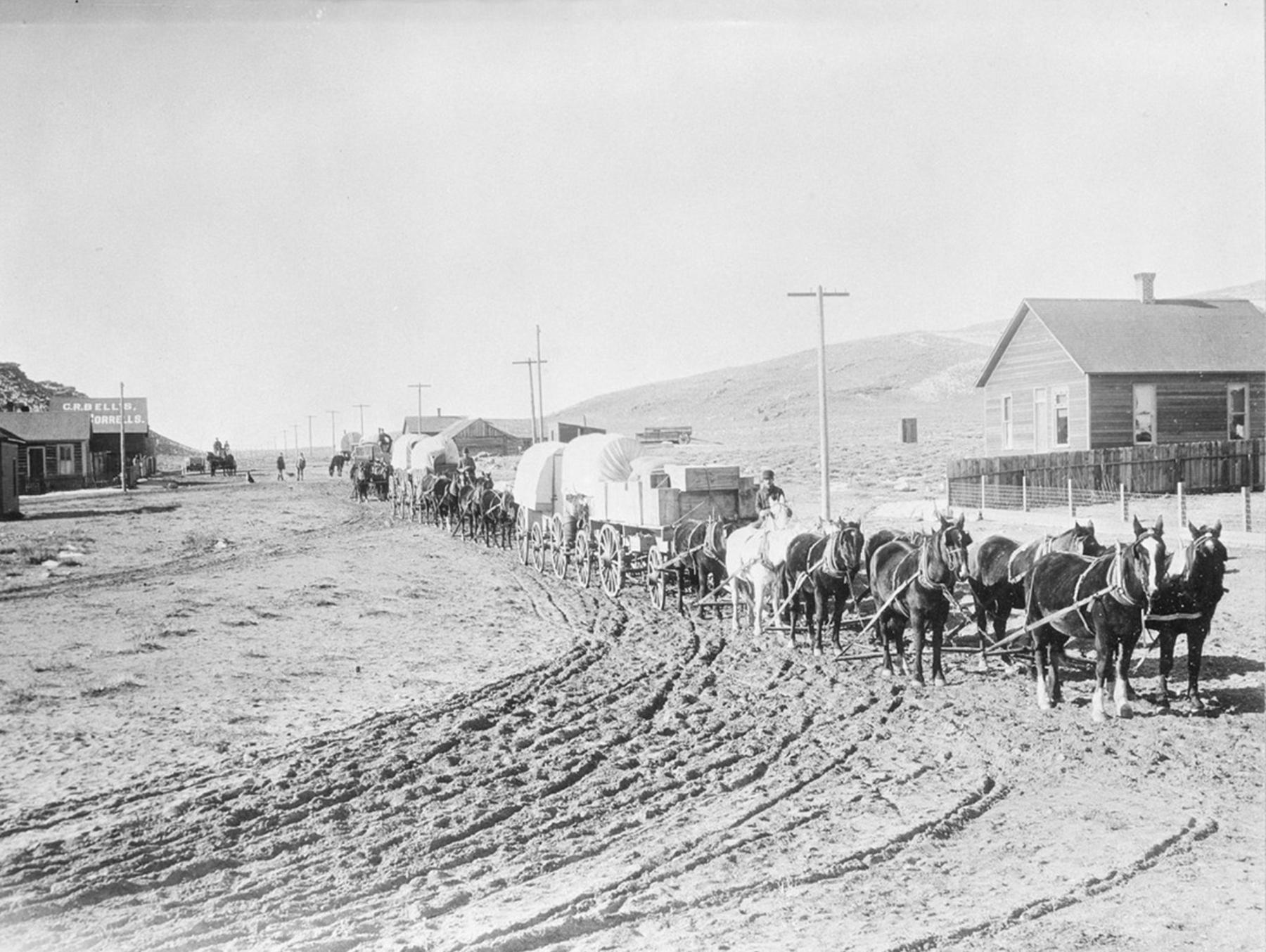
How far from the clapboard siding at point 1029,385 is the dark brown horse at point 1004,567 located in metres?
16.3

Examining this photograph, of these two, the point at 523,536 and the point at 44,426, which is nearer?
the point at 523,536

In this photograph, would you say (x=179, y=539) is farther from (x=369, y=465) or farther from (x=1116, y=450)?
(x=1116, y=450)

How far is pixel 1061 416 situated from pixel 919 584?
62.2ft

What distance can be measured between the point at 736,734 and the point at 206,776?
4.28 m

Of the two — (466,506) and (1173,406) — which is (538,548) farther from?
(1173,406)

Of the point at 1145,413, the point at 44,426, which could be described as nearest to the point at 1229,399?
the point at 1145,413

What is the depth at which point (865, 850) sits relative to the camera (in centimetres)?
618

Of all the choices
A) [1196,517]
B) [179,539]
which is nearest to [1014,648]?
[1196,517]

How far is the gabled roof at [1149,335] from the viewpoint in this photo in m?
26.0

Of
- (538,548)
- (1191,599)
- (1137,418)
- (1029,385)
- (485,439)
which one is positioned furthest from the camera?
(485,439)

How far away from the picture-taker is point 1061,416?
88.6 feet

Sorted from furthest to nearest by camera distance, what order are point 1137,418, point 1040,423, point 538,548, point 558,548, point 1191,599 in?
point 1040,423, point 1137,418, point 538,548, point 558,548, point 1191,599

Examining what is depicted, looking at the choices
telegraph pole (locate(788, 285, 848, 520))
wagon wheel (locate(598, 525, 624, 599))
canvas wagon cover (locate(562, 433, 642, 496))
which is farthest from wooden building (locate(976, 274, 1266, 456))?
wagon wheel (locate(598, 525, 624, 599))

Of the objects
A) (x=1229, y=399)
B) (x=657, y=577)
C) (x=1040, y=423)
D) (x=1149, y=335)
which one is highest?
(x=1149, y=335)
